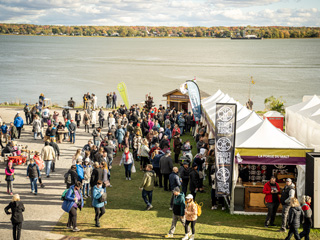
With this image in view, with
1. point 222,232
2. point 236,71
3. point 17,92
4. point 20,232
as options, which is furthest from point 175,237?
point 236,71

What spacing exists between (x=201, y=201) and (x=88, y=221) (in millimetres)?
3394

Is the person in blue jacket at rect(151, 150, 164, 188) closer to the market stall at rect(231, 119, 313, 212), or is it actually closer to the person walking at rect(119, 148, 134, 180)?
the person walking at rect(119, 148, 134, 180)

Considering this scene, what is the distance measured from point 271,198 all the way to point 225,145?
1741 millimetres

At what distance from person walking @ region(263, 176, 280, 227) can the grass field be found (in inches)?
9.7

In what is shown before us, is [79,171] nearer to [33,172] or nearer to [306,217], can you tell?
[33,172]

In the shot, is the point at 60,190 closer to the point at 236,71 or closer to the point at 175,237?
the point at 175,237

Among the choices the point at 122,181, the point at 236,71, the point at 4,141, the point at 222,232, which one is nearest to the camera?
the point at 222,232

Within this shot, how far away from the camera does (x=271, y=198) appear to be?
32.4 feet

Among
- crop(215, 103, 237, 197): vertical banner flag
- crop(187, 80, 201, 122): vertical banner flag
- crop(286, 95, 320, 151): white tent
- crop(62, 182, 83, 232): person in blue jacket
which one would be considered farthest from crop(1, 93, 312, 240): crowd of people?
crop(286, 95, 320, 151): white tent

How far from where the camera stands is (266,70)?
93.4 meters

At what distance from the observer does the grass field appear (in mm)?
9289

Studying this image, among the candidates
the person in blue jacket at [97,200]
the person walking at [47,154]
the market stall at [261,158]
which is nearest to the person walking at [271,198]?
the market stall at [261,158]

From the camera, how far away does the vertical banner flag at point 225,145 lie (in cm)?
1031

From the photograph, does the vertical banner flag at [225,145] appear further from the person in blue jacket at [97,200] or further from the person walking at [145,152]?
the person walking at [145,152]
